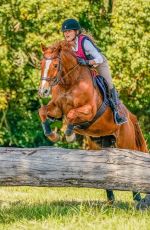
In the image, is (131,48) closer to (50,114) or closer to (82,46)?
(82,46)

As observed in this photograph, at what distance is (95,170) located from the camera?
840cm

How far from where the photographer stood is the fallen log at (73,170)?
8.31 m

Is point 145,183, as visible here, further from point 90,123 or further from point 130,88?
point 130,88

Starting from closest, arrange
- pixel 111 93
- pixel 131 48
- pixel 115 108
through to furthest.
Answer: pixel 115 108 → pixel 111 93 → pixel 131 48

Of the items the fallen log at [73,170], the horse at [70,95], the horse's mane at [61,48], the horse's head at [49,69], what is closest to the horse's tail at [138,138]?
the horse at [70,95]

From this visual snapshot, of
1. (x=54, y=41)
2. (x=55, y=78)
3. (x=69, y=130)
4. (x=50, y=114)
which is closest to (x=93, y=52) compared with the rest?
(x=55, y=78)

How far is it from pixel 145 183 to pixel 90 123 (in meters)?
2.02

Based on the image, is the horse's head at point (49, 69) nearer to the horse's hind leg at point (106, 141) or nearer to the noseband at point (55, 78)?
the noseband at point (55, 78)

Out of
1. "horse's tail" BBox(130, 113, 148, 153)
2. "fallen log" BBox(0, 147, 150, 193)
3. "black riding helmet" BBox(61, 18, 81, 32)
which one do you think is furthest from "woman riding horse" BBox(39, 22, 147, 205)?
"horse's tail" BBox(130, 113, 148, 153)

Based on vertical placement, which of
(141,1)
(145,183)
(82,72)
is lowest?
(145,183)

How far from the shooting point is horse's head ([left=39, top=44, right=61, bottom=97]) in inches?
354

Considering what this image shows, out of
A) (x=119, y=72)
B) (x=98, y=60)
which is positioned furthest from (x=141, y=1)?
(x=98, y=60)

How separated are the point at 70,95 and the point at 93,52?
77 cm

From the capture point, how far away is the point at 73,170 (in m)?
8.35
